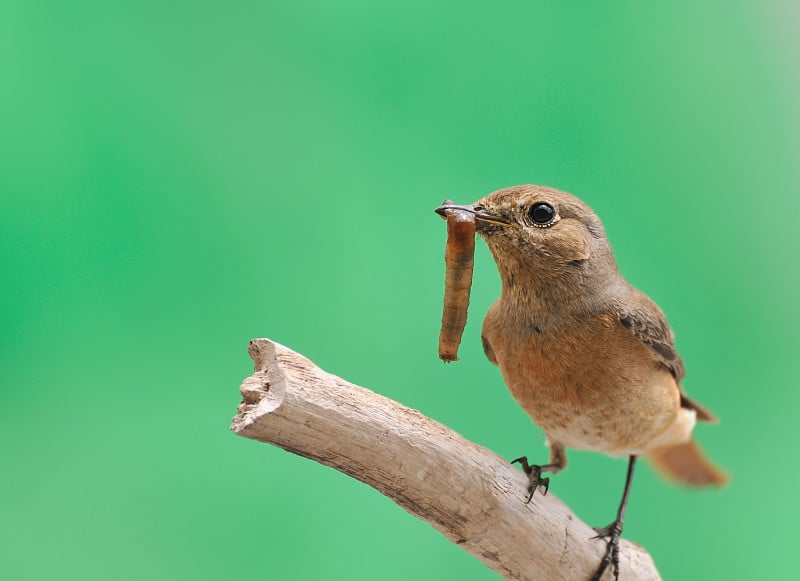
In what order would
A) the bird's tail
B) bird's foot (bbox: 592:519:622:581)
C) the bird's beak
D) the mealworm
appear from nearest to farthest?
the mealworm → the bird's beak → bird's foot (bbox: 592:519:622:581) → the bird's tail

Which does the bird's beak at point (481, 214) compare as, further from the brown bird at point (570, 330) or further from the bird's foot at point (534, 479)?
the bird's foot at point (534, 479)

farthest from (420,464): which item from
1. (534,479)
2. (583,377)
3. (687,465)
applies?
(687,465)

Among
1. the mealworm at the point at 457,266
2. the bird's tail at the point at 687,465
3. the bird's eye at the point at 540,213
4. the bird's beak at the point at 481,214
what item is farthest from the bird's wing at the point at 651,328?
the bird's tail at the point at 687,465

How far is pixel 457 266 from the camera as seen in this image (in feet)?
8.89

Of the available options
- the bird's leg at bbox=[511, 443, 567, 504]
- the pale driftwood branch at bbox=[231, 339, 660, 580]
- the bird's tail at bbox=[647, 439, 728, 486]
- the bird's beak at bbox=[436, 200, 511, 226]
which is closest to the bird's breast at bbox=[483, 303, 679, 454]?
the bird's leg at bbox=[511, 443, 567, 504]

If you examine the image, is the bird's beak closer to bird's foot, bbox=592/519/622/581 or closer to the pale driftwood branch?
the pale driftwood branch

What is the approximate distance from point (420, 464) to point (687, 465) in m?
1.99

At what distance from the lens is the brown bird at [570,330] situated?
293cm

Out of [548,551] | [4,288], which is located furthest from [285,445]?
[4,288]

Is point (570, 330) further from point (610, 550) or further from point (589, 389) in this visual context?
point (610, 550)

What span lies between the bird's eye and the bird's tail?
167 cm

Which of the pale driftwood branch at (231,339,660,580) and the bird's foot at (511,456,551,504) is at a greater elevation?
the bird's foot at (511,456,551,504)

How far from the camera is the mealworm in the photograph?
8.90 ft

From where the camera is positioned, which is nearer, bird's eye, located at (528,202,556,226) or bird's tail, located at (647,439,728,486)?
bird's eye, located at (528,202,556,226)
